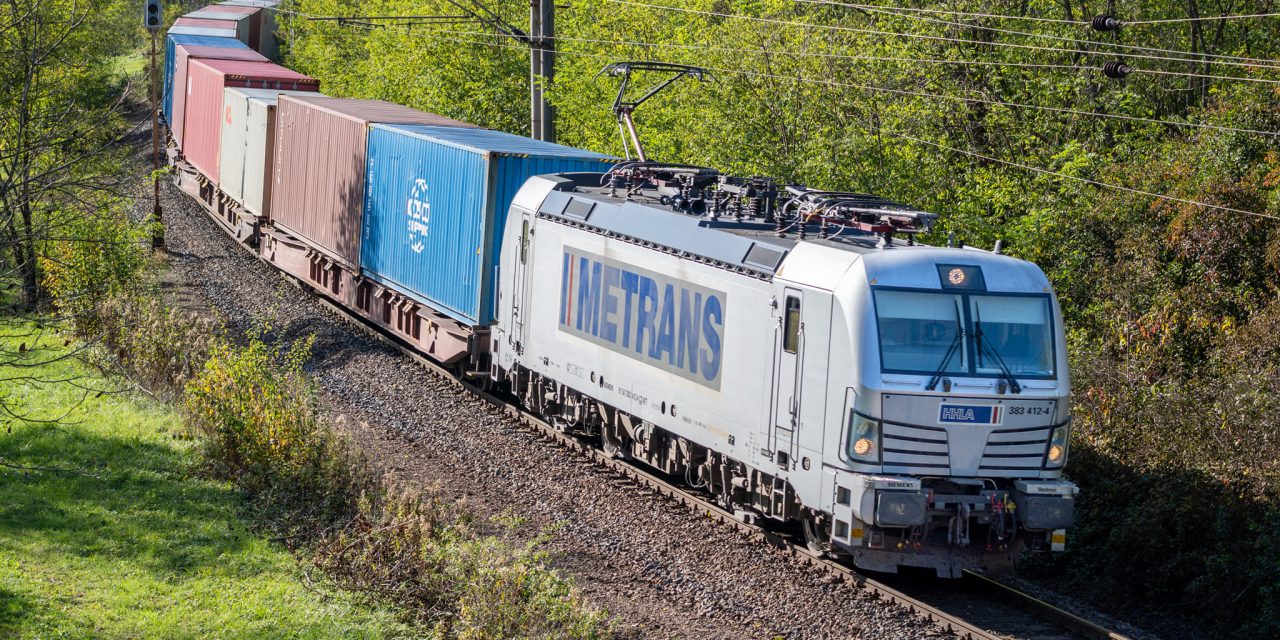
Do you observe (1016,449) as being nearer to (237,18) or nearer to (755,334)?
(755,334)

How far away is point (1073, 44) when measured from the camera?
23469mm

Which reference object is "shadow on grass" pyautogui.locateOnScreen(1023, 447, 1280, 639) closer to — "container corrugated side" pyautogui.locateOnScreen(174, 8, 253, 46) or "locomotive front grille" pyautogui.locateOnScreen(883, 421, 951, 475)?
"locomotive front grille" pyautogui.locateOnScreen(883, 421, 951, 475)

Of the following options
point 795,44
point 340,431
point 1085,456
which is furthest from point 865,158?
point 340,431

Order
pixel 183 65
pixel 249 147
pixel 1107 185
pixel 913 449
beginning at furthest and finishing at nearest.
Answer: pixel 183 65 < pixel 249 147 < pixel 1107 185 < pixel 913 449

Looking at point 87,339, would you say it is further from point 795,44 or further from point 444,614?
point 795,44

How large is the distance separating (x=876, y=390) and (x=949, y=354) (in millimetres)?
805

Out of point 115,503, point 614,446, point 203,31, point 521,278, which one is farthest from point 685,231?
point 203,31

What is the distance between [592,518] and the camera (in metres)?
13.3

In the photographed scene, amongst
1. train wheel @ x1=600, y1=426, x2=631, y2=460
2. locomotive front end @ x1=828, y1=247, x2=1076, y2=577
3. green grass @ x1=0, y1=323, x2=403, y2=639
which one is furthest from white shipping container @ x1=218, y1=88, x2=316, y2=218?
locomotive front end @ x1=828, y1=247, x2=1076, y2=577

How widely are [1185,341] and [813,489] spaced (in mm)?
7778

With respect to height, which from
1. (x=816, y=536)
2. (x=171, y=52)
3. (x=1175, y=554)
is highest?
(x=171, y=52)

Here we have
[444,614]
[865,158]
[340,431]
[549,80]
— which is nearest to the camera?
[444,614]

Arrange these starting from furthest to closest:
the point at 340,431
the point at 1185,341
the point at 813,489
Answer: the point at 1185,341
the point at 340,431
the point at 813,489

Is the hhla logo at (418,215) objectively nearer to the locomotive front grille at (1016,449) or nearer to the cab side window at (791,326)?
the cab side window at (791,326)
